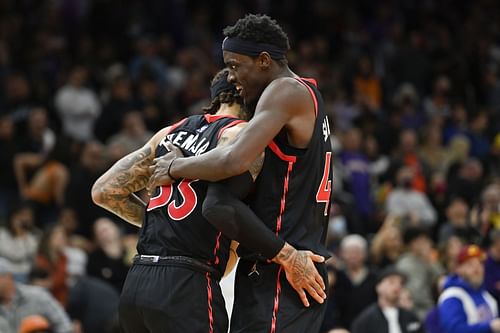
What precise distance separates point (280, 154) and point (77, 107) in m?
10.3

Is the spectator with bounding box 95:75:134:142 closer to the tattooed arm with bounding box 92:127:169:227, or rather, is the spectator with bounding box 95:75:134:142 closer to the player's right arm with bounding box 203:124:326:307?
the tattooed arm with bounding box 92:127:169:227

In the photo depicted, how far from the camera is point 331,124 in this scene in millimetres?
15945

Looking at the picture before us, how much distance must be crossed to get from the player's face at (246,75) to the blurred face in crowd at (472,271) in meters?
4.56

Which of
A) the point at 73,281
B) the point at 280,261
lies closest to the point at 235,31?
the point at 280,261

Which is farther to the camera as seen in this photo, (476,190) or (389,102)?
(389,102)

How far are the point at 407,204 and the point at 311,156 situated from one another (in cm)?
952

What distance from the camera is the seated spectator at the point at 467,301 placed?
30.3 ft

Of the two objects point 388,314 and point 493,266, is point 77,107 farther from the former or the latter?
point 493,266

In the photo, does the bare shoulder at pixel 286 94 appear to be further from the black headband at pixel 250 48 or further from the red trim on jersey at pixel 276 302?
the red trim on jersey at pixel 276 302

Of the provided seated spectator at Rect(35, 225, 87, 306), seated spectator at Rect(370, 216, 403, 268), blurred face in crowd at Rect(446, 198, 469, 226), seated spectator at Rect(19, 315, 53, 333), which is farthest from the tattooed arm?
blurred face in crowd at Rect(446, 198, 469, 226)

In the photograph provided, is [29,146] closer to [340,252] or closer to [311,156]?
[340,252]

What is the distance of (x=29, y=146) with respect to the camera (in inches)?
551

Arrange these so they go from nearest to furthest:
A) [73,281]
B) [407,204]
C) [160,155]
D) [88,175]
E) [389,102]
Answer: [160,155] < [73,281] < [88,175] < [407,204] < [389,102]

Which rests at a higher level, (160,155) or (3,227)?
(160,155)
